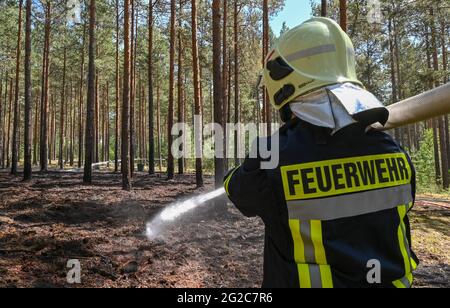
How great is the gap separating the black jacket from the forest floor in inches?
172

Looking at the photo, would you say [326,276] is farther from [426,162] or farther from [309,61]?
[426,162]

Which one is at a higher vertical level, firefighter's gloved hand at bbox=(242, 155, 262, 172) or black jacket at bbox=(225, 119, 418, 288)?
firefighter's gloved hand at bbox=(242, 155, 262, 172)

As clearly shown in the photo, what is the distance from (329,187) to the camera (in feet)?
4.48

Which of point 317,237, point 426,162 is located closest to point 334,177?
point 317,237

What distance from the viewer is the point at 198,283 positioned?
18.3 ft

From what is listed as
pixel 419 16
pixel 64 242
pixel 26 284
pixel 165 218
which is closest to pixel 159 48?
pixel 419 16

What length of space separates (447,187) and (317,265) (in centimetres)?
2414

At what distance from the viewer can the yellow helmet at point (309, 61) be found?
4.87ft

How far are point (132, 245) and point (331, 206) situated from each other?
6.43 metres

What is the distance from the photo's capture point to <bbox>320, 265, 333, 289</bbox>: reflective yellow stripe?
1.38 meters

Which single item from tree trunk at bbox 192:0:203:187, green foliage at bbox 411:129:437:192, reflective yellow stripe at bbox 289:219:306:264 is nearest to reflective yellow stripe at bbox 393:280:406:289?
reflective yellow stripe at bbox 289:219:306:264

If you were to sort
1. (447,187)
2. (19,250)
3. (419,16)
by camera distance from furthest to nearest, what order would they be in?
1. (447,187)
2. (419,16)
3. (19,250)

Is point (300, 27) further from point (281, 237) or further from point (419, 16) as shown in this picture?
point (419, 16)

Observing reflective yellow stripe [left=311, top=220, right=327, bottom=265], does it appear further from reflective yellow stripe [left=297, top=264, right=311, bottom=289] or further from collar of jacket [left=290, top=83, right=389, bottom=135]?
collar of jacket [left=290, top=83, right=389, bottom=135]
